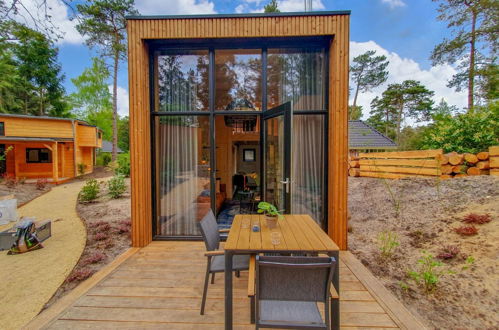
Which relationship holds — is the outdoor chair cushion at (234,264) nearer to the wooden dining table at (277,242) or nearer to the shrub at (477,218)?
the wooden dining table at (277,242)

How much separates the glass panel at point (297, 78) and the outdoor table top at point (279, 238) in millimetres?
1907

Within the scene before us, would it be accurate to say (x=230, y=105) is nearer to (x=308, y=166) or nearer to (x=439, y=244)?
(x=308, y=166)

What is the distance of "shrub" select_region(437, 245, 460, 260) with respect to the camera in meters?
2.78

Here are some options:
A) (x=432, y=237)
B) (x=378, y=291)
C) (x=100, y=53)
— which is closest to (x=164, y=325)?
(x=378, y=291)

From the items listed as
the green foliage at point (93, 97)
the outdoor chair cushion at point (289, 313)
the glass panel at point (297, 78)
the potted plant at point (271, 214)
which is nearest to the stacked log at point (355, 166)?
the glass panel at point (297, 78)

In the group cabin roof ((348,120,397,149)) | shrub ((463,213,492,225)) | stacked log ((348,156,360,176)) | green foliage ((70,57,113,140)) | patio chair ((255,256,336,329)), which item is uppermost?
green foliage ((70,57,113,140))

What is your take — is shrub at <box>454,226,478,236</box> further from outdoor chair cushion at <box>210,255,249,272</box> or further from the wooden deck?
outdoor chair cushion at <box>210,255,249,272</box>

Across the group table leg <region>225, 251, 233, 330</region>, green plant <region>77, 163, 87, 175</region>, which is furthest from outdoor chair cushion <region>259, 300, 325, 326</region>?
green plant <region>77, 163, 87, 175</region>

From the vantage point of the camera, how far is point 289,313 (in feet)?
4.66

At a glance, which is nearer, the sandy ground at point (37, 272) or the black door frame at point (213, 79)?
the sandy ground at point (37, 272)

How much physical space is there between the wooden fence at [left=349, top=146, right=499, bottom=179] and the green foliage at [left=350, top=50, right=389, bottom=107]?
11.6 meters

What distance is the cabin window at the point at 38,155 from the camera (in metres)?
12.1

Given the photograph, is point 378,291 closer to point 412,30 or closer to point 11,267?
point 11,267

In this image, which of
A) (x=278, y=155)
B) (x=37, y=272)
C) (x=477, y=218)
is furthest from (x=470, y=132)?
(x=37, y=272)
